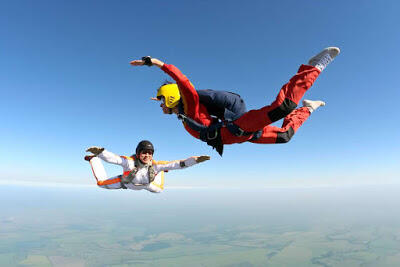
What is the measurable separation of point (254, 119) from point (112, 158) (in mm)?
2705

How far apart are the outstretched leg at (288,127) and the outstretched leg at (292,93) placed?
79 centimetres

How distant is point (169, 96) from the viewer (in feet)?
10.2

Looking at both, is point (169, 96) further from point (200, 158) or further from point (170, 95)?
point (200, 158)

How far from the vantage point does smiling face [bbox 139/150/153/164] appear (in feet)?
13.6

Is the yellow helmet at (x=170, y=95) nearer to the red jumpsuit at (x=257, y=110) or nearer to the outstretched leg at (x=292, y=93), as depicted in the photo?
the red jumpsuit at (x=257, y=110)

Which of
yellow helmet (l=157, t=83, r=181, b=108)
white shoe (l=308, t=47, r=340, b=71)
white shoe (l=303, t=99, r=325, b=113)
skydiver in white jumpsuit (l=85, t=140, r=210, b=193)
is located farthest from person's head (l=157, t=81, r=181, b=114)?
white shoe (l=303, t=99, r=325, b=113)

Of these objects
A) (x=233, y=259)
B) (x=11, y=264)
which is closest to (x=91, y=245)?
(x=11, y=264)

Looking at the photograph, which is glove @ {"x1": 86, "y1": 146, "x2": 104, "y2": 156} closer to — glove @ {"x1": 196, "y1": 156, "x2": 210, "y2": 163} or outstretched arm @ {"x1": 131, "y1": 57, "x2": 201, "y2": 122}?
outstretched arm @ {"x1": 131, "y1": 57, "x2": 201, "y2": 122}

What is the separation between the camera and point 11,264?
116 meters

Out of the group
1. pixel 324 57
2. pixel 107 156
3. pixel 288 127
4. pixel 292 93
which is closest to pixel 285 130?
pixel 288 127

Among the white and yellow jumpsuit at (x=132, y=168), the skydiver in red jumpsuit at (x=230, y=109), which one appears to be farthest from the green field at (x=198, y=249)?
the skydiver in red jumpsuit at (x=230, y=109)

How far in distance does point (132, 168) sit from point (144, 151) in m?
0.42

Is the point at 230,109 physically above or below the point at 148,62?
below

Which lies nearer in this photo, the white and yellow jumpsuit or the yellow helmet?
the yellow helmet
